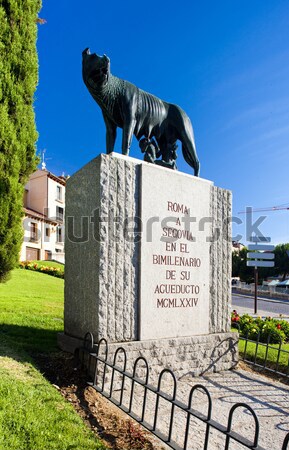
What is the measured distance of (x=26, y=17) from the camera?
10.0 meters

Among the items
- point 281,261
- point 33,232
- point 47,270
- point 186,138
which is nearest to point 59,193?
point 33,232

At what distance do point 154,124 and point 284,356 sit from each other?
4951mm

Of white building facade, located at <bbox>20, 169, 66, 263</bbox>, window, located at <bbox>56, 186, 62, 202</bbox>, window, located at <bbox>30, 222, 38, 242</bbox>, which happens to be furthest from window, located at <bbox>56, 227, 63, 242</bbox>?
window, located at <bbox>30, 222, 38, 242</bbox>

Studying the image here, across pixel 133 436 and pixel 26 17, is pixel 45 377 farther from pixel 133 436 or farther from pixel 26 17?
pixel 26 17

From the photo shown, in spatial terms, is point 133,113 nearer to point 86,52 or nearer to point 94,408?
point 86,52

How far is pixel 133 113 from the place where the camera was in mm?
5367

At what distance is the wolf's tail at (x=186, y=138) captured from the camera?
20.2 feet

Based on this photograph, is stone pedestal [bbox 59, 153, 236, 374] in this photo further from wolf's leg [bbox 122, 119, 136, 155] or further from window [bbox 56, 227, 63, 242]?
window [bbox 56, 227, 63, 242]

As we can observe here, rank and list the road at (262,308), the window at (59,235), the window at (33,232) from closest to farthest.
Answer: the road at (262,308) < the window at (33,232) < the window at (59,235)

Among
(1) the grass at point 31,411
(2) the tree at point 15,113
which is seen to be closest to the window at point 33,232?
(2) the tree at point 15,113

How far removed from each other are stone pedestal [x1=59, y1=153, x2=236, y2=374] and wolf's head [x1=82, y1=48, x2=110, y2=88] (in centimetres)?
112

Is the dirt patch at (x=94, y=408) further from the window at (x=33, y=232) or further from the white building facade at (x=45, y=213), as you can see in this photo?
the white building facade at (x=45, y=213)

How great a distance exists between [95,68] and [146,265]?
113 inches

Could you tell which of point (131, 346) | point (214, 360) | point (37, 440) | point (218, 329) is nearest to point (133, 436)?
point (37, 440)
